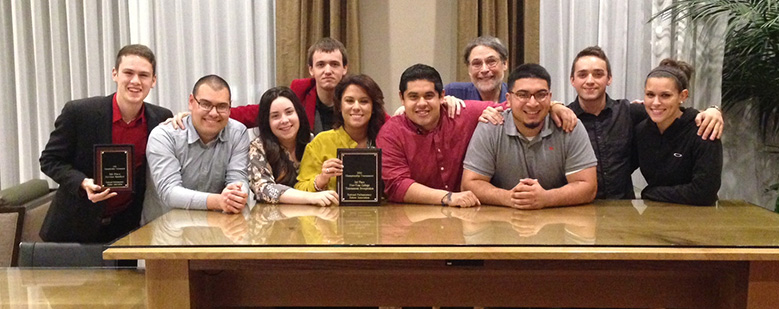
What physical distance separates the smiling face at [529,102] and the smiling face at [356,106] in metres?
0.59

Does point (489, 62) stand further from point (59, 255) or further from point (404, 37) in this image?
point (59, 255)

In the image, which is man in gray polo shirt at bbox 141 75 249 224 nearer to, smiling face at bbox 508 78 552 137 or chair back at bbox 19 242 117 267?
chair back at bbox 19 242 117 267

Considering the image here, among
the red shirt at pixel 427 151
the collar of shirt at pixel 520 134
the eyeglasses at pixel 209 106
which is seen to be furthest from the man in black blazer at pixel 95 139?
the collar of shirt at pixel 520 134

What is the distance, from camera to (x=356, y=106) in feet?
8.65

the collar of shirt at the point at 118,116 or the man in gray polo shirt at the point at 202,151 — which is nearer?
the man in gray polo shirt at the point at 202,151

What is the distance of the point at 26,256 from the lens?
2.56m

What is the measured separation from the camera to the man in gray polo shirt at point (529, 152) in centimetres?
245

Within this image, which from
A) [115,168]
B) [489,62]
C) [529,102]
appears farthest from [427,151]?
[115,168]

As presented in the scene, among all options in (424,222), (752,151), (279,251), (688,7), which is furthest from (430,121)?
(752,151)

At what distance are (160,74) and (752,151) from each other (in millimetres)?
3643

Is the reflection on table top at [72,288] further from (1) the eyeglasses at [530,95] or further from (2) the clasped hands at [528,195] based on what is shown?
(1) the eyeglasses at [530,95]

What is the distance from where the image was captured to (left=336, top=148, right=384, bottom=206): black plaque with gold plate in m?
2.42

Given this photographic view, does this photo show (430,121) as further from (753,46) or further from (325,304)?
(753,46)

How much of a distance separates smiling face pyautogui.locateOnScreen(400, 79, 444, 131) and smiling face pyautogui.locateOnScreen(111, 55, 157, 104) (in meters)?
1.11
